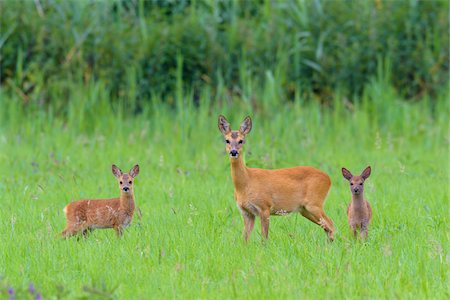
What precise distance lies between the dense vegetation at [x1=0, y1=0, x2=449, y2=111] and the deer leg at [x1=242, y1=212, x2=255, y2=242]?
7.53 m

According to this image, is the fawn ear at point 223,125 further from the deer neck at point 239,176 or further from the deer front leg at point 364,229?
the deer front leg at point 364,229

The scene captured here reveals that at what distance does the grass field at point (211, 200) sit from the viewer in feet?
22.7

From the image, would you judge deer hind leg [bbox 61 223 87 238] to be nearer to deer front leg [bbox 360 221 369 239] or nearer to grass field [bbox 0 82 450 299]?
grass field [bbox 0 82 450 299]

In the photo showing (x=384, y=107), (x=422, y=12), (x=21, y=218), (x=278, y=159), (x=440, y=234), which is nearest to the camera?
(x=440, y=234)

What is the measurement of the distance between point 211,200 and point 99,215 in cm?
157

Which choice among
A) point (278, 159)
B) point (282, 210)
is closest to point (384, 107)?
point (278, 159)

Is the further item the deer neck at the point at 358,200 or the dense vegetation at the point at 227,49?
the dense vegetation at the point at 227,49

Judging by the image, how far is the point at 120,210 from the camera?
887cm

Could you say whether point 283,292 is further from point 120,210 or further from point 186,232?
point 120,210

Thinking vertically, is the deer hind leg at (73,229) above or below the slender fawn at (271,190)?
below

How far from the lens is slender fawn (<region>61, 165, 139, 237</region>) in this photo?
28.7 ft

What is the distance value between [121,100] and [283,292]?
983 centimetres

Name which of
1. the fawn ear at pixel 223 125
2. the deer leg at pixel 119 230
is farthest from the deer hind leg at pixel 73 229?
the fawn ear at pixel 223 125

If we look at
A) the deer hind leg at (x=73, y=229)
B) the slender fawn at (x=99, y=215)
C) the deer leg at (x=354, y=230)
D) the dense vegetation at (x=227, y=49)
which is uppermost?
the dense vegetation at (x=227, y=49)
